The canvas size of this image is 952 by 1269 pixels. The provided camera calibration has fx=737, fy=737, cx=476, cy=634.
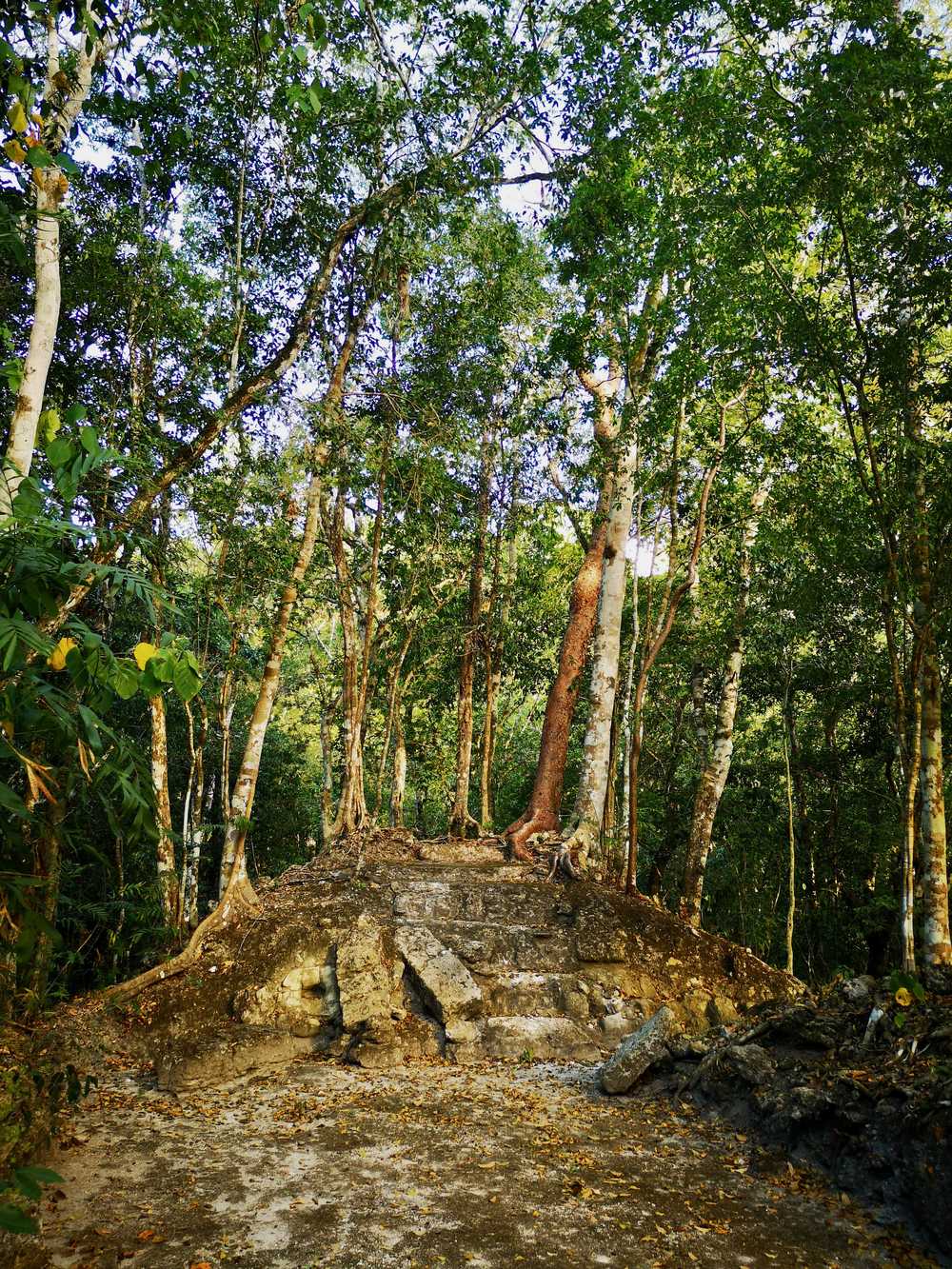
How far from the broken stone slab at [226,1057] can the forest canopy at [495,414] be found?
1165mm

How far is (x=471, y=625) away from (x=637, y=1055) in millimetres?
8747

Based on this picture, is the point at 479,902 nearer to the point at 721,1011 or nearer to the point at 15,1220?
the point at 721,1011

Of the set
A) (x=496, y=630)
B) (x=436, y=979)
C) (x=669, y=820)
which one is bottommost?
(x=436, y=979)

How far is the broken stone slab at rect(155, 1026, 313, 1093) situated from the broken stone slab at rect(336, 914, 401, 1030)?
523mm

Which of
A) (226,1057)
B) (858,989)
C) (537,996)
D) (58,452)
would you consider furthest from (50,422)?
(537,996)

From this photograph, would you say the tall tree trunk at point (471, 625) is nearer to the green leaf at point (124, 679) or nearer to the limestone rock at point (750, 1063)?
the limestone rock at point (750, 1063)

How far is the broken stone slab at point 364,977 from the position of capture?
739 centimetres

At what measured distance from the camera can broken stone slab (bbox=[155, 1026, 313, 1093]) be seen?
244 inches

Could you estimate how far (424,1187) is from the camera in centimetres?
442

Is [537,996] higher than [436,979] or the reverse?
the reverse

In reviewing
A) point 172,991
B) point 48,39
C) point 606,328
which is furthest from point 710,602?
point 48,39

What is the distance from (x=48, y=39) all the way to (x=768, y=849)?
57.7 feet

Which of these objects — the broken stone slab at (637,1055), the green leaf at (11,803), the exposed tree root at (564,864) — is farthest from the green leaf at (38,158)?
the exposed tree root at (564,864)

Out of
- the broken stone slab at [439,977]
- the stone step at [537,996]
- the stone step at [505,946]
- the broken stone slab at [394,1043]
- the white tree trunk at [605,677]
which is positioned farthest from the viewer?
the white tree trunk at [605,677]
